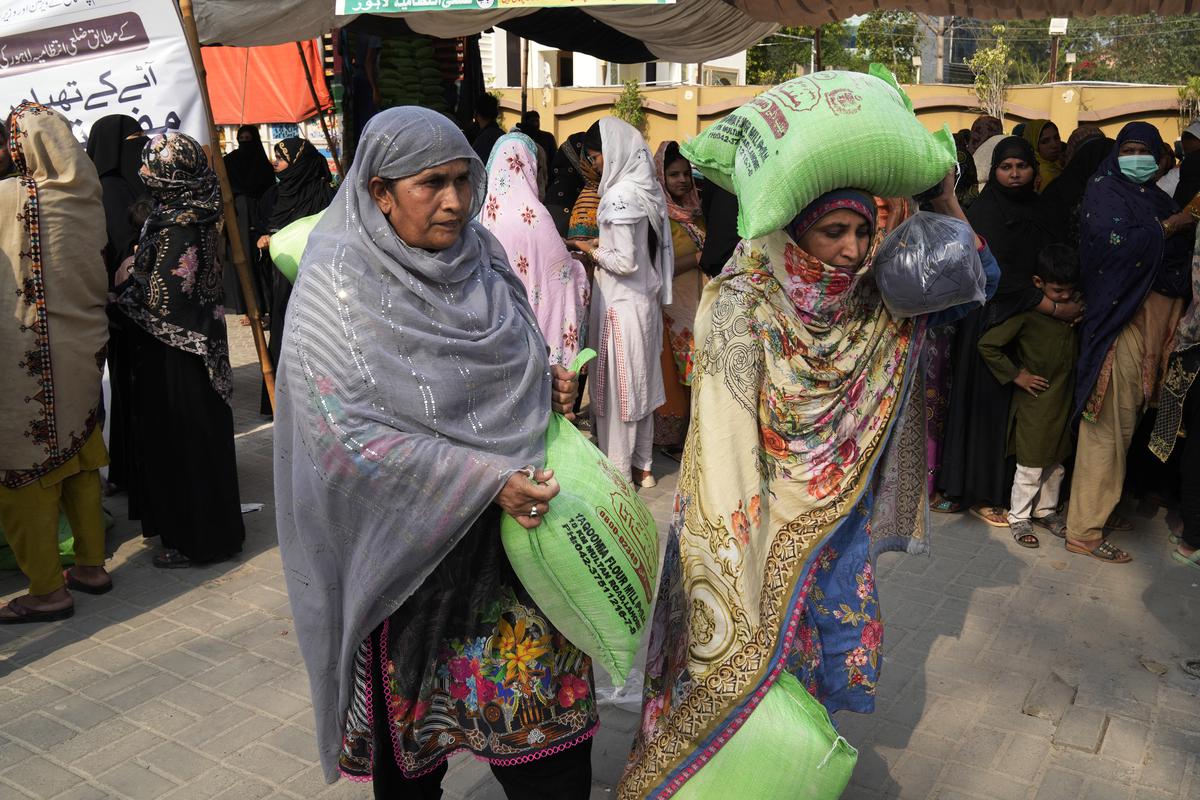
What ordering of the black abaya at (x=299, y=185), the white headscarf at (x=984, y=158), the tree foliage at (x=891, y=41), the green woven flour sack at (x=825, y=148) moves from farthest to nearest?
1. the tree foliage at (x=891, y=41)
2. the black abaya at (x=299, y=185)
3. the white headscarf at (x=984, y=158)
4. the green woven flour sack at (x=825, y=148)

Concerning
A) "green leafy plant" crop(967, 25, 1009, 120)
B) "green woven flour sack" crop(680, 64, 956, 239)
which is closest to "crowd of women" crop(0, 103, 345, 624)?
"green woven flour sack" crop(680, 64, 956, 239)

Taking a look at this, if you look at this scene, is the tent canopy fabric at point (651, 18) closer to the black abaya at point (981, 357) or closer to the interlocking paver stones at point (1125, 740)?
the black abaya at point (981, 357)

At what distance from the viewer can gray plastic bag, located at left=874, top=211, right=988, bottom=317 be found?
2.43 m

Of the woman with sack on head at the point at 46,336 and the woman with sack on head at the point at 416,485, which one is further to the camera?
the woman with sack on head at the point at 46,336

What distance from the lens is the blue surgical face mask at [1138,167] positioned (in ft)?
15.9

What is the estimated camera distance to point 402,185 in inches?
83.4

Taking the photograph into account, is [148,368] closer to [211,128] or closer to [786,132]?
[211,128]

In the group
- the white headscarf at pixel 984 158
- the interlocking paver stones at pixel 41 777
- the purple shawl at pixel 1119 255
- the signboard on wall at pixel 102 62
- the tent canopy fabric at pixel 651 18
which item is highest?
the tent canopy fabric at pixel 651 18

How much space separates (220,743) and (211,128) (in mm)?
3038

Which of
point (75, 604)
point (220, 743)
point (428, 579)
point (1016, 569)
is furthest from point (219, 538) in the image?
point (1016, 569)

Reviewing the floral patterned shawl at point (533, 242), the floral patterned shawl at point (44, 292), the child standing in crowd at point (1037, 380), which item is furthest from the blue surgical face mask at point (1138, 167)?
the floral patterned shawl at point (44, 292)

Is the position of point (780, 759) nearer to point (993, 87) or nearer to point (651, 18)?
point (651, 18)

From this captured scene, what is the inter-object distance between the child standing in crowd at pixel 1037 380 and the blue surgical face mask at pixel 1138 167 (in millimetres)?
432

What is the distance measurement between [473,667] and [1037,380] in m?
3.89
